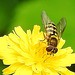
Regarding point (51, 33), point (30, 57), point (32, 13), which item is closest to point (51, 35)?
point (51, 33)

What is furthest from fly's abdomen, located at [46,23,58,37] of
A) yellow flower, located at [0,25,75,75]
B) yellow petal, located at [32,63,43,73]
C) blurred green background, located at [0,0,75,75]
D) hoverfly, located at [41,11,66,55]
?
blurred green background, located at [0,0,75,75]

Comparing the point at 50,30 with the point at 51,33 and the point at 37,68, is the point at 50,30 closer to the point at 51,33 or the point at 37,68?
the point at 51,33

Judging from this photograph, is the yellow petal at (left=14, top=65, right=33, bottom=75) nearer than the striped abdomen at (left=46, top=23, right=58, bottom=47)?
Yes

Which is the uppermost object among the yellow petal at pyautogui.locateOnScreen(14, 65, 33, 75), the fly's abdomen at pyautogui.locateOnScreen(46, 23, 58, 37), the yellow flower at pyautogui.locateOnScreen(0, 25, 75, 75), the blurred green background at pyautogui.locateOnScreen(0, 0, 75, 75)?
the blurred green background at pyautogui.locateOnScreen(0, 0, 75, 75)

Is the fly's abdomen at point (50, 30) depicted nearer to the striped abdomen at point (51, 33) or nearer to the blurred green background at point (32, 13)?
the striped abdomen at point (51, 33)

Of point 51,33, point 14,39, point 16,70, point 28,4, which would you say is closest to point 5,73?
point 16,70

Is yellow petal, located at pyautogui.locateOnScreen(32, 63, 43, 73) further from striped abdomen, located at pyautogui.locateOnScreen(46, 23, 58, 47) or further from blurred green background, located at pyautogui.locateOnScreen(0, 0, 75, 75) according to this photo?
blurred green background, located at pyautogui.locateOnScreen(0, 0, 75, 75)

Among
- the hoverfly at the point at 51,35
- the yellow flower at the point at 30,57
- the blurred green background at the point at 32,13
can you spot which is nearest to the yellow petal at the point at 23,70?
the yellow flower at the point at 30,57
